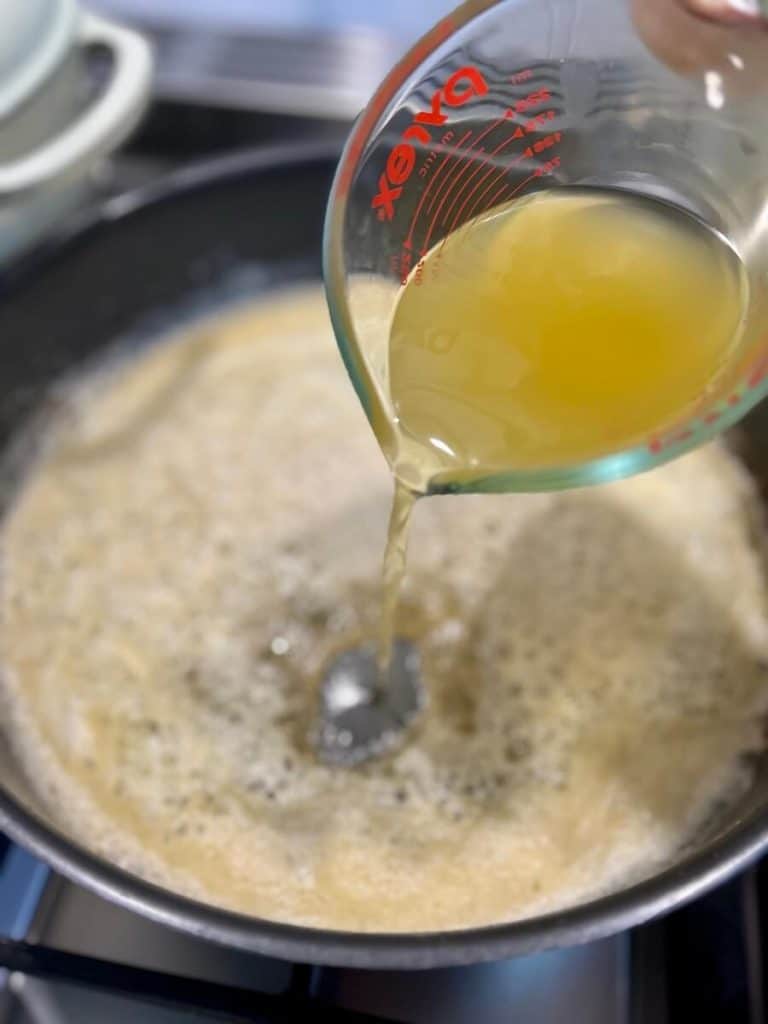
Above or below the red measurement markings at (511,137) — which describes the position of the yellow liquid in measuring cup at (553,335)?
below

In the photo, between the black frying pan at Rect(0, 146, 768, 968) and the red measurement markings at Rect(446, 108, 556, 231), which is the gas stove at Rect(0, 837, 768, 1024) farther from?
the red measurement markings at Rect(446, 108, 556, 231)

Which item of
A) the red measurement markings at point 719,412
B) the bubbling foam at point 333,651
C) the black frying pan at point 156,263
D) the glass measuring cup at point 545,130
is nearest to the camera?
the red measurement markings at point 719,412

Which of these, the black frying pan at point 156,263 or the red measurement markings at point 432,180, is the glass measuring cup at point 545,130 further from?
the black frying pan at point 156,263

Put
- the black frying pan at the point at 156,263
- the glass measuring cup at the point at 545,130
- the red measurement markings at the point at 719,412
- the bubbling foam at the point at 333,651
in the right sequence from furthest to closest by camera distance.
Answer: the black frying pan at the point at 156,263, the bubbling foam at the point at 333,651, the glass measuring cup at the point at 545,130, the red measurement markings at the point at 719,412

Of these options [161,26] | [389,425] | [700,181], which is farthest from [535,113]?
[161,26]

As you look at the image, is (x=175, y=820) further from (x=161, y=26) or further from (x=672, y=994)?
(x=161, y=26)

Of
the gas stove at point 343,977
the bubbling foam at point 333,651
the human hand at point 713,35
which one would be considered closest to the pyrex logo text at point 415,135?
the human hand at point 713,35

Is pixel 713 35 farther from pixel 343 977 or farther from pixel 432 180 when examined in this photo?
pixel 343 977

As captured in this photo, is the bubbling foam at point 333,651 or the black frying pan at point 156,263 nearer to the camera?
the bubbling foam at point 333,651
